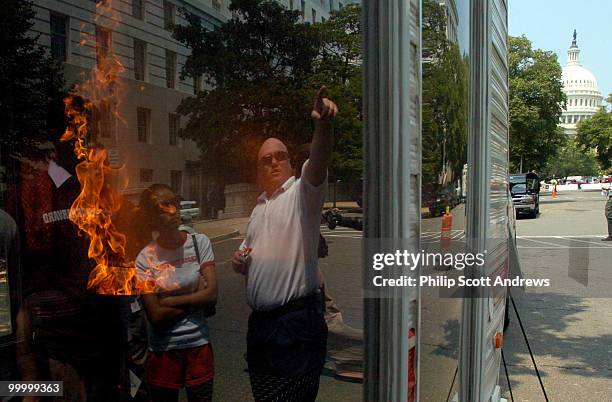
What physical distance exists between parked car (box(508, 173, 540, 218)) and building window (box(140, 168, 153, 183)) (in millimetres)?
23056

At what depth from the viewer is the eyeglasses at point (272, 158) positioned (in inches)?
53.5

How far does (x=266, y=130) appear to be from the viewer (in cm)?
136

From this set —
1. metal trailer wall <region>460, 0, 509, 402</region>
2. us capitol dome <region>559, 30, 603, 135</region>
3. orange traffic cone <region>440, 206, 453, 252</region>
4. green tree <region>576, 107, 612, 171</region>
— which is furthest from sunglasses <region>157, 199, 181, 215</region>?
us capitol dome <region>559, 30, 603, 135</region>

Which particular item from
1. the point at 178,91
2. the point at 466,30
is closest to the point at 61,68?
the point at 178,91

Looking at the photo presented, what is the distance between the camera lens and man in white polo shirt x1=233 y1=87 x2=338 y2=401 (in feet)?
4.44

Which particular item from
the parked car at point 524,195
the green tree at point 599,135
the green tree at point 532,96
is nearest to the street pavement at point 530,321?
the parked car at point 524,195

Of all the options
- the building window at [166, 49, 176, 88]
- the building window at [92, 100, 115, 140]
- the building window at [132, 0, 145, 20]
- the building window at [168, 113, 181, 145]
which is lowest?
the building window at [168, 113, 181, 145]

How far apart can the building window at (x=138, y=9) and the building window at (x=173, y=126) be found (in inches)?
11.7

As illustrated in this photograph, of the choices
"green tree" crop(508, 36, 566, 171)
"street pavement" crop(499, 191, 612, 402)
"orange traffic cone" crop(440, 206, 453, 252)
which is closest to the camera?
"orange traffic cone" crop(440, 206, 453, 252)

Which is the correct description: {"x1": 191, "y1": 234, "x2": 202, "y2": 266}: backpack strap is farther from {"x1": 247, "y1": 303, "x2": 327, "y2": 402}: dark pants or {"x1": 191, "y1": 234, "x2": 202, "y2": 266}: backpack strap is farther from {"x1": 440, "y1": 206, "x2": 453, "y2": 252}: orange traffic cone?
{"x1": 440, "y1": 206, "x2": 453, "y2": 252}: orange traffic cone

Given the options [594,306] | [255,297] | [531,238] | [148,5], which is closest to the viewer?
[255,297]

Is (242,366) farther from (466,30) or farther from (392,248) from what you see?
(466,30)

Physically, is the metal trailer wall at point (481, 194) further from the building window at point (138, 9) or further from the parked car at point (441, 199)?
the building window at point (138, 9)

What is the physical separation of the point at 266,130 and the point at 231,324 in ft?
1.50
